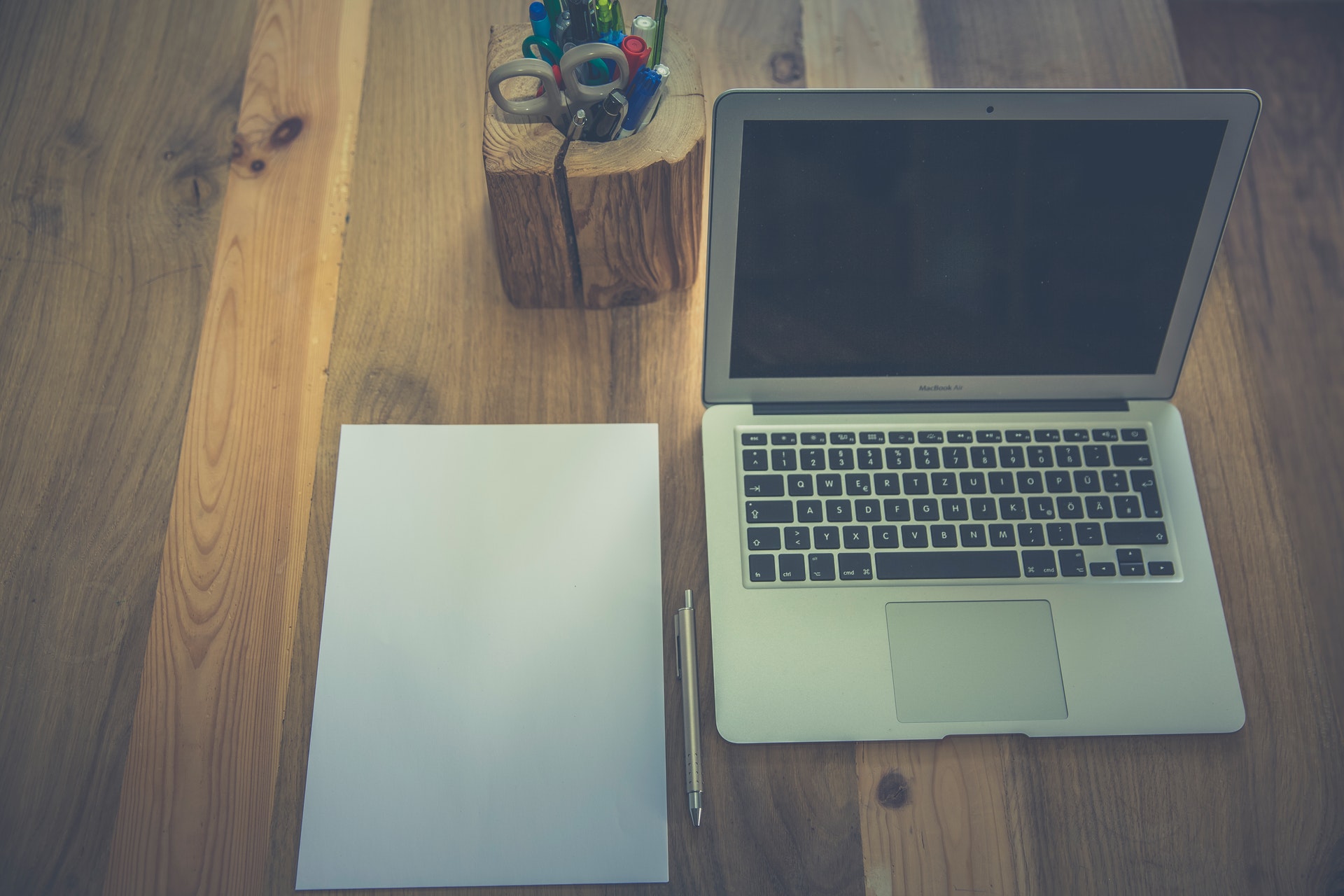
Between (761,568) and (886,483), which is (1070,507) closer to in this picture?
(886,483)

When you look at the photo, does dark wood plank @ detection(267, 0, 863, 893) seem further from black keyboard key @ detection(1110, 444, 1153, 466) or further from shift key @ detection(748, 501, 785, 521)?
black keyboard key @ detection(1110, 444, 1153, 466)

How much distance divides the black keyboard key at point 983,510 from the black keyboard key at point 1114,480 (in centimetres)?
10

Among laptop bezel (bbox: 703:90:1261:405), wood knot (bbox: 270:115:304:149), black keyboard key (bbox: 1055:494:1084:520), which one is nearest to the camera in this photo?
laptop bezel (bbox: 703:90:1261:405)

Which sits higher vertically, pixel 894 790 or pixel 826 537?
pixel 826 537

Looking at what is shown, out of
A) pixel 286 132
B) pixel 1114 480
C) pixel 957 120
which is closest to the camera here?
pixel 957 120

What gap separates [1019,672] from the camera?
675 mm

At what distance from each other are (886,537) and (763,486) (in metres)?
0.11

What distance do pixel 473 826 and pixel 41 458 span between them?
491 mm

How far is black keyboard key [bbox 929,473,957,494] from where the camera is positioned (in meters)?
0.71

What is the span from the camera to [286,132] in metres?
0.86

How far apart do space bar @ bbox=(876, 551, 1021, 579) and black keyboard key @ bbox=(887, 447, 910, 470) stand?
7cm

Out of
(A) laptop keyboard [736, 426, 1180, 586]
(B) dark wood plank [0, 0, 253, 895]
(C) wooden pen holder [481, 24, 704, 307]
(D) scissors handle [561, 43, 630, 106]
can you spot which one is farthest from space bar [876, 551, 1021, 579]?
(B) dark wood plank [0, 0, 253, 895]

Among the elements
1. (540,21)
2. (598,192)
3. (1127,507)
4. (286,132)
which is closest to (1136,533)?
(1127,507)

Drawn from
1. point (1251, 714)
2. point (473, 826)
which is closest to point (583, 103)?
point (473, 826)
